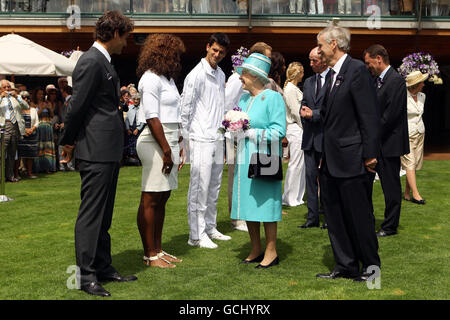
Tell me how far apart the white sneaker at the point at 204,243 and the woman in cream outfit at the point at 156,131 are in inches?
35.4

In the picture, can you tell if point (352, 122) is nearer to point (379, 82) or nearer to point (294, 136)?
point (379, 82)

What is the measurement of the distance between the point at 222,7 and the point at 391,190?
45.2 feet

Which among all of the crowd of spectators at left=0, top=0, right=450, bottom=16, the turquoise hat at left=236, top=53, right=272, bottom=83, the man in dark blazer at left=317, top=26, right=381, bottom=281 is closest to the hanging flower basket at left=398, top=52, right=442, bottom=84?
the crowd of spectators at left=0, top=0, right=450, bottom=16

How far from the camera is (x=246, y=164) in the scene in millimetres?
5906

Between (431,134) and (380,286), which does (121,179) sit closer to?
(380,286)

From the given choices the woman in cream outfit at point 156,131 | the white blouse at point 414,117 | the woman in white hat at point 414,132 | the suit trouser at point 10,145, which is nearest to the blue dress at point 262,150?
the woman in cream outfit at point 156,131

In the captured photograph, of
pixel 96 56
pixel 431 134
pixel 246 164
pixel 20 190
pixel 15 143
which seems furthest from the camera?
pixel 431 134

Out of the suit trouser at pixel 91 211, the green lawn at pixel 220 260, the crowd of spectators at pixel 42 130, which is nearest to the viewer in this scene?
the suit trouser at pixel 91 211

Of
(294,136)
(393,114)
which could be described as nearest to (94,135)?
(393,114)

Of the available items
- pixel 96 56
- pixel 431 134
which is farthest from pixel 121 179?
pixel 431 134

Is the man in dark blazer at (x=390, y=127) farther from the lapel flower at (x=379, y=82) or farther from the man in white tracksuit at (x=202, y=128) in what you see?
the man in white tracksuit at (x=202, y=128)

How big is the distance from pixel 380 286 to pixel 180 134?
2694 millimetres

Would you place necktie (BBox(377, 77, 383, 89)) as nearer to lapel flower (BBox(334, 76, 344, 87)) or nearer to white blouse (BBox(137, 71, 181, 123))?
lapel flower (BBox(334, 76, 344, 87))

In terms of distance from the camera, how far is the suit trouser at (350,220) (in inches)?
205
